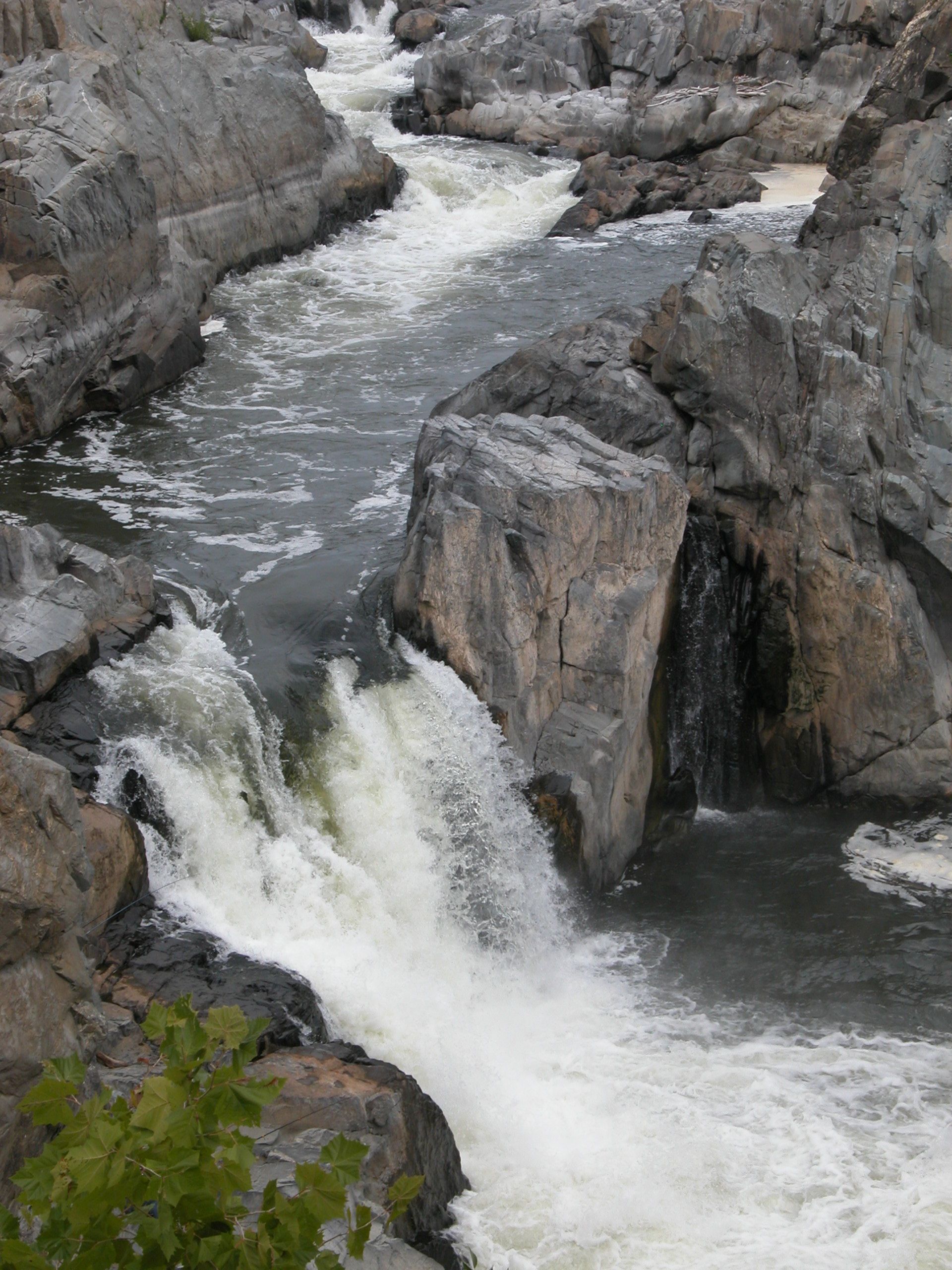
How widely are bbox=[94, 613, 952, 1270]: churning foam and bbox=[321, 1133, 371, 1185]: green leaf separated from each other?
170 inches

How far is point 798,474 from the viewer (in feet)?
45.9

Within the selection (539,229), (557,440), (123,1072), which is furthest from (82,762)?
(539,229)

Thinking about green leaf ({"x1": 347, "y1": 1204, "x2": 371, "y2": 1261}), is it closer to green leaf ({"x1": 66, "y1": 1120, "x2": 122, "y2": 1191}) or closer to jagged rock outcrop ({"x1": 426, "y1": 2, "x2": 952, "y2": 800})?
green leaf ({"x1": 66, "y1": 1120, "x2": 122, "y2": 1191})

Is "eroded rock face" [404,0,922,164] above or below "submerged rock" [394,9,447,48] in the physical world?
below

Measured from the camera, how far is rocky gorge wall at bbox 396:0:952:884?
13758 mm

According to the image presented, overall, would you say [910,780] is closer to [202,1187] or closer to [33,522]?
[33,522]

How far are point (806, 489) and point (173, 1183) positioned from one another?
11.4m

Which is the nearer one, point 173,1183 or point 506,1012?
point 173,1183

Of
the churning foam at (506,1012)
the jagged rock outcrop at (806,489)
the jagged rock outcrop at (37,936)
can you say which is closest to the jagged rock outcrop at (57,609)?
the churning foam at (506,1012)

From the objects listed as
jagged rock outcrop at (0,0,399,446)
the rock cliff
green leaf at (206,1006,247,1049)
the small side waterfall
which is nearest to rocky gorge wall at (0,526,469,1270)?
green leaf at (206,1006,247,1049)

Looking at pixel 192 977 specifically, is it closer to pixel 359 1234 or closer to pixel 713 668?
pixel 359 1234

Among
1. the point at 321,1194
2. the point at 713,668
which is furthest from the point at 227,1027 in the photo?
the point at 713,668

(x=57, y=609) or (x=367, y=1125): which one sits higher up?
(x=57, y=609)

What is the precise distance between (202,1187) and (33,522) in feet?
39.2
